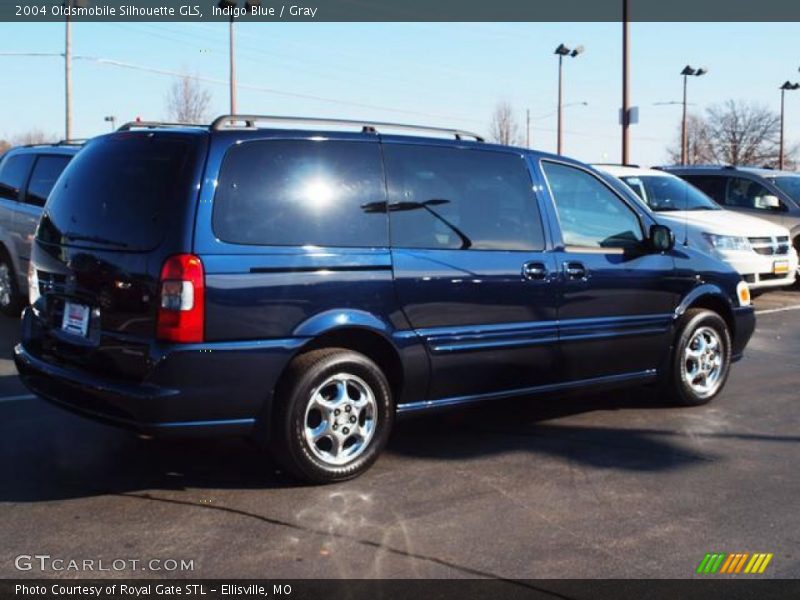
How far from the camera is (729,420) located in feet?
20.7

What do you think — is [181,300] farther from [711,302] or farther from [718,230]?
[718,230]

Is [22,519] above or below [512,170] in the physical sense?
below

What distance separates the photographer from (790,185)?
14.5 metres

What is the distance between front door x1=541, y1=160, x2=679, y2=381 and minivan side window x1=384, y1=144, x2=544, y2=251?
29cm

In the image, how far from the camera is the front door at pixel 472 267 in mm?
5035

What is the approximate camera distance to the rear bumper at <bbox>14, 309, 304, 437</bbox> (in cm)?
421

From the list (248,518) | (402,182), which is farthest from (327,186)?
(248,518)

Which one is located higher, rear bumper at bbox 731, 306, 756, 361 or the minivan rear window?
the minivan rear window

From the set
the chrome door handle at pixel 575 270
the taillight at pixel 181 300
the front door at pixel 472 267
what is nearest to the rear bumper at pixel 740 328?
the chrome door handle at pixel 575 270

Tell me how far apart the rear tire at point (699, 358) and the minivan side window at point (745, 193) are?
8199 millimetres

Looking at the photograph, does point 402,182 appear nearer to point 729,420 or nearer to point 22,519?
point 22,519

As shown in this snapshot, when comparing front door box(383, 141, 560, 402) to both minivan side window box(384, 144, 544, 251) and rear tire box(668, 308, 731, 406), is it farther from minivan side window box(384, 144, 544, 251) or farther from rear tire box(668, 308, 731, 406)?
rear tire box(668, 308, 731, 406)

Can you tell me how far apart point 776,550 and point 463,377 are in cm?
191

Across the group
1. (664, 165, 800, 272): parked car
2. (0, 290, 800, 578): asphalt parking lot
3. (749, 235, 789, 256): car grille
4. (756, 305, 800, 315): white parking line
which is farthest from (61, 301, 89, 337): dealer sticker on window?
(664, 165, 800, 272): parked car
